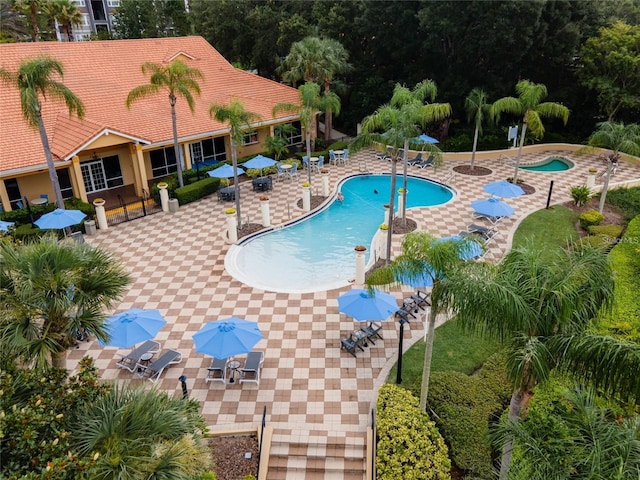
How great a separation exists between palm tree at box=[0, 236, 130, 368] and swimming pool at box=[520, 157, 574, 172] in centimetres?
2757

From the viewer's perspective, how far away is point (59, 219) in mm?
19062

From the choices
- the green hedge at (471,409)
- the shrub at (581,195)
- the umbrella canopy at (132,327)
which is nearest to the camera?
the green hedge at (471,409)

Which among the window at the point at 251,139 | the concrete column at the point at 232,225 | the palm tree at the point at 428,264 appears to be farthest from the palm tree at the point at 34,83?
the palm tree at the point at 428,264

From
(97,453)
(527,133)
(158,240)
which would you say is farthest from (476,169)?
(97,453)

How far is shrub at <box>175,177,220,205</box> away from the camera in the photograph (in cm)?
2446

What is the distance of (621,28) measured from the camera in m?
29.2

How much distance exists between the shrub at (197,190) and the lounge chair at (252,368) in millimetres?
13426

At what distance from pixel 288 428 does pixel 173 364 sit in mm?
4109

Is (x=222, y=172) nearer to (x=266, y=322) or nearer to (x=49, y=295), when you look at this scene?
(x=266, y=322)

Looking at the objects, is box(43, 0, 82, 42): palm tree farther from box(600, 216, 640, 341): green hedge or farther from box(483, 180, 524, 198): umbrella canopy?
box(600, 216, 640, 341): green hedge

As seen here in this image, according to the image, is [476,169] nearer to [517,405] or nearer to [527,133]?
[527,133]

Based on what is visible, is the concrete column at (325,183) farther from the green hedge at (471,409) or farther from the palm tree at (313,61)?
the green hedge at (471,409)

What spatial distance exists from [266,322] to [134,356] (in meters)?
4.03

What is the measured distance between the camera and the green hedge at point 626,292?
12.8 meters
